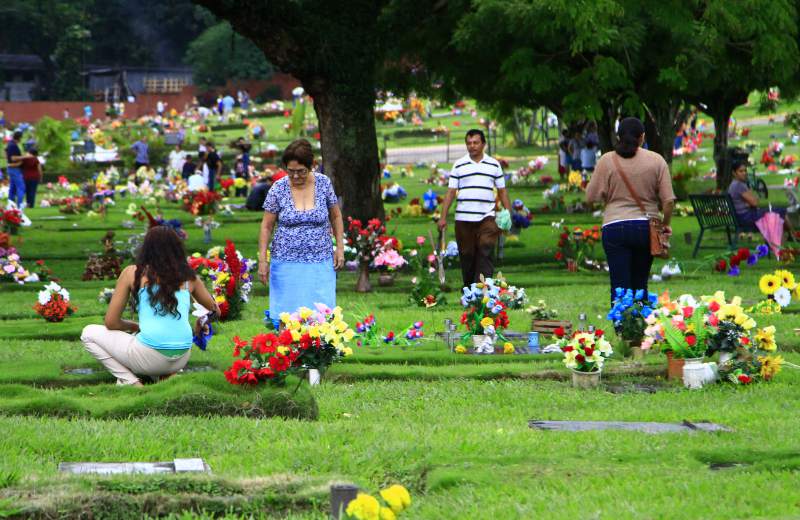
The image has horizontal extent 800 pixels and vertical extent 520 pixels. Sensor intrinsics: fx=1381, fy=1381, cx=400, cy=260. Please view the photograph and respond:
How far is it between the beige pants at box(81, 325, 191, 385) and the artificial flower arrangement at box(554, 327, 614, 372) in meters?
2.74

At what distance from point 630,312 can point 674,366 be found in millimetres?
909

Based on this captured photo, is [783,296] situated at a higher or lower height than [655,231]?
lower

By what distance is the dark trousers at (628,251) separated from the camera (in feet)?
37.4

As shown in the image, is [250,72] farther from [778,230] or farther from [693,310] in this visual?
[693,310]

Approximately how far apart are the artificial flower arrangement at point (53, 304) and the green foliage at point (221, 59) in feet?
234

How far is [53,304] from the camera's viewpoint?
14094 millimetres

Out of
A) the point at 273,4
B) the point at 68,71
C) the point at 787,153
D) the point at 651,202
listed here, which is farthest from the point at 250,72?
the point at 651,202

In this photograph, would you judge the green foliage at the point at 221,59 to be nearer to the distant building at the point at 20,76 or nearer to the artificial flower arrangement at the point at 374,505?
the distant building at the point at 20,76

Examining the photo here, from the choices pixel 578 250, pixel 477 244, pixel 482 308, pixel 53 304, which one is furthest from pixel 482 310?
pixel 578 250

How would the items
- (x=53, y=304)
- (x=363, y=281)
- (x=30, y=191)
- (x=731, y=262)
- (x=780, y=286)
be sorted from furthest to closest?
1. (x=30, y=191)
2. (x=731, y=262)
3. (x=363, y=281)
4. (x=53, y=304)
5. (x=780, y=286)

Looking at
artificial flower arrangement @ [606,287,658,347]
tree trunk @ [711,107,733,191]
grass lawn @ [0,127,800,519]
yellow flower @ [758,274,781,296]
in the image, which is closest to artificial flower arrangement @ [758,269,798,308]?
yellow flower @ [758,274,781,296]

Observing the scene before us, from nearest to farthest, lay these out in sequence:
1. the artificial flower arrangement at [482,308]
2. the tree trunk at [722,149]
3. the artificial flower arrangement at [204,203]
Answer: the artificial flower arrangement at [482,308] → the artificial flower arrangement at [204,203] → the tree trunk at [722,149]

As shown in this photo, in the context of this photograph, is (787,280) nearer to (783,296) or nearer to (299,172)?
(783,296)

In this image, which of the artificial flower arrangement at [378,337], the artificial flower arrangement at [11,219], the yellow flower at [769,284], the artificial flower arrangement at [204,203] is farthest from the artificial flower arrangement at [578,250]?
the artificial flower arrangement at [204,203]
